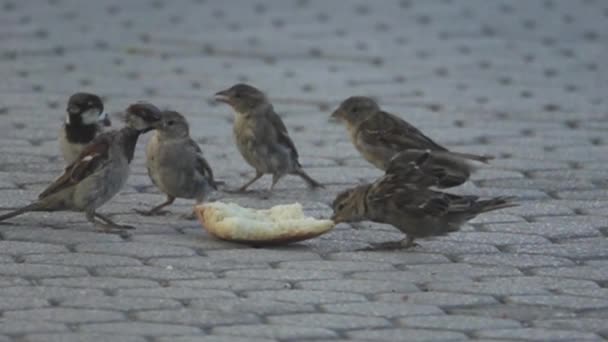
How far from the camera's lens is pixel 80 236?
27.6ft

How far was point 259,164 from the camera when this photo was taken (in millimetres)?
10078

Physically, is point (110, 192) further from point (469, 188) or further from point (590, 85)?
point (590, 85)

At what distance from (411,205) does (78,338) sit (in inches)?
95.8

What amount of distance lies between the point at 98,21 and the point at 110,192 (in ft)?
26.6

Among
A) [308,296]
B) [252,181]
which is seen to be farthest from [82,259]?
[252,181]

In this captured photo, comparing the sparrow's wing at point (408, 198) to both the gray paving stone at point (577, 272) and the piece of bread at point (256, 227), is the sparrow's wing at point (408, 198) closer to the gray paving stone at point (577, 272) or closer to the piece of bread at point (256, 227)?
the piece of bread at point (256, 227)

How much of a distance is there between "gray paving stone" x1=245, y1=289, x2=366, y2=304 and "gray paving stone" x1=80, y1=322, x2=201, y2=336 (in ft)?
2.10

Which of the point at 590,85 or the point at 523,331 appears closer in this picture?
the point at 523,331

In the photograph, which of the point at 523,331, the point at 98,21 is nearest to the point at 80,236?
the point at 523,331

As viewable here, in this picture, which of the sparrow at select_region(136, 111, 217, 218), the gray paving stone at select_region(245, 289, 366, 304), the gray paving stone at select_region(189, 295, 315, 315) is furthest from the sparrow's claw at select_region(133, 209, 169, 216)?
the gray paving stone at select_region(189, 295, 315, 315)

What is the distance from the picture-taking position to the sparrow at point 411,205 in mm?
8266

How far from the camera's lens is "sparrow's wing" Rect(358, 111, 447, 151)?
986 cm

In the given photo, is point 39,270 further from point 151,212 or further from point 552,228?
point 552,228

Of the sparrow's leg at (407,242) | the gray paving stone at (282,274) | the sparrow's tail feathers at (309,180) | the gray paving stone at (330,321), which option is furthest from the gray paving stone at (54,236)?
the sparrow's tail feathers at (309,180)
